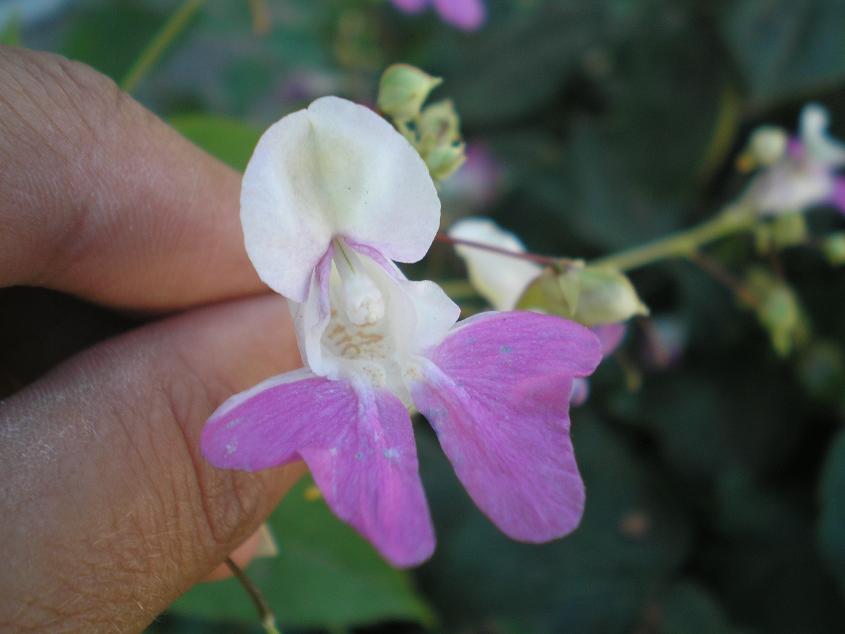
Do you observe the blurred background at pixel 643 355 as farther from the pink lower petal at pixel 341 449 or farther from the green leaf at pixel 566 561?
the pink lower petal at pixel 341 449

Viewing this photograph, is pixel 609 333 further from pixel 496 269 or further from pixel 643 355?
pixel 643 355

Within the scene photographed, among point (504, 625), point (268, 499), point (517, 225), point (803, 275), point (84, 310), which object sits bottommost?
point (504, 625)

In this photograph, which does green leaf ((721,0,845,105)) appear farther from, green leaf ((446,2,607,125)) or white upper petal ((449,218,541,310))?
white upper petal ((449,218,541,310))

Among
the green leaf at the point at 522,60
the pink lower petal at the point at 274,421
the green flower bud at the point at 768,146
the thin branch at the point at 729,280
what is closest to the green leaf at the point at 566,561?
the thin branch at the point at 729,280

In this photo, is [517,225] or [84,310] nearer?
[84,310]

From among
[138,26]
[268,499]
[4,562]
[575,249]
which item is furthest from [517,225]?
[4,562]

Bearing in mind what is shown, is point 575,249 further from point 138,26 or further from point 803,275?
point 138,26
